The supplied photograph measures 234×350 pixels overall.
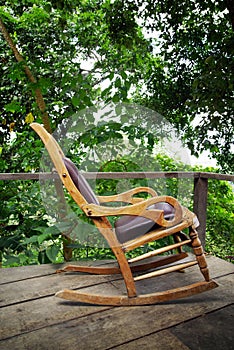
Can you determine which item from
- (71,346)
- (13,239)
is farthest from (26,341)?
(13,239)

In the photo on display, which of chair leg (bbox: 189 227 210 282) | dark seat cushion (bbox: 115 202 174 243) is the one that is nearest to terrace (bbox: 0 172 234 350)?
chair leg (bbox: 189 227 210 282)

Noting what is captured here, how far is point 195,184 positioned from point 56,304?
1.36 meters

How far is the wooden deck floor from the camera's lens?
1.42m

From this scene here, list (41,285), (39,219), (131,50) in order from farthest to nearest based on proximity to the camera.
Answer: (131,50) < (39,219) < (41,285)

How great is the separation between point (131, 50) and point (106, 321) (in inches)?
195

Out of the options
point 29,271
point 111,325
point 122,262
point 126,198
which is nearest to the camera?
point 111,325

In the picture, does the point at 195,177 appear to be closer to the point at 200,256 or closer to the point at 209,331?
the point at 200,256

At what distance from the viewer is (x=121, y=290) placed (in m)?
1.94

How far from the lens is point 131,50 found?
5.79 metres

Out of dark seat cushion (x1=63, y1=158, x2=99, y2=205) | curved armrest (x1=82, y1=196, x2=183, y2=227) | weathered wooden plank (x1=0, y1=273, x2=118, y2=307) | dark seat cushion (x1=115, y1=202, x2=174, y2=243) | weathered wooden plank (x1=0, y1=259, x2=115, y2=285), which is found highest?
dark seat cushion (x1=63, y1=158, x2=99, y2=205)

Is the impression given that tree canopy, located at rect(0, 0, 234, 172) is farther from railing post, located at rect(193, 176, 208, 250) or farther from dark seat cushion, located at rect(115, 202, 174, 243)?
dark seat cushion, located at rect(115, 202, 174, 243)

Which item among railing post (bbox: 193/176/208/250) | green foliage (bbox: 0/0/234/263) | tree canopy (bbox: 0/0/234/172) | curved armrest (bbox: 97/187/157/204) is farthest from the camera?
tree canopy (bbox: 0/0/234/172)

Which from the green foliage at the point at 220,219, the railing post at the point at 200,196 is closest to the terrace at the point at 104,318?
the railing post at the point at 200,196

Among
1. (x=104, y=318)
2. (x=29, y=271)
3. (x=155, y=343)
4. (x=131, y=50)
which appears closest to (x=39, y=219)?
(x=29, y=271)
